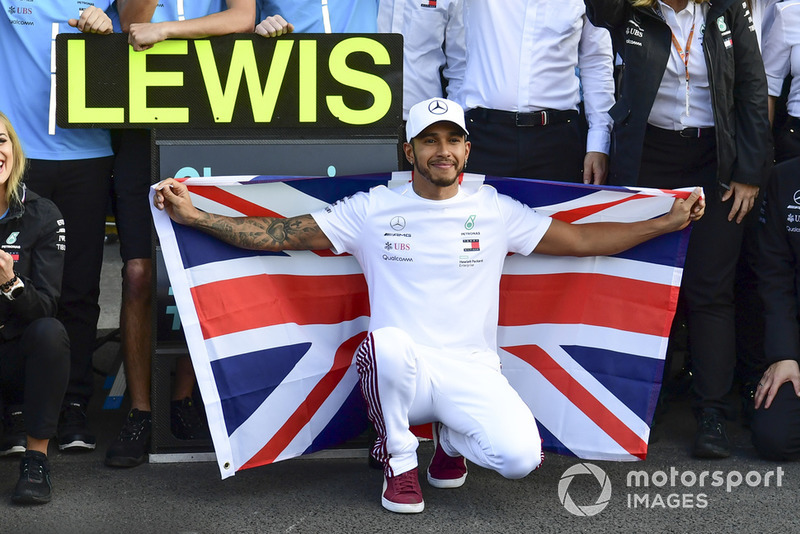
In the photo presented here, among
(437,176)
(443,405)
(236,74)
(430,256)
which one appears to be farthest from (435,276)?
(236,74)

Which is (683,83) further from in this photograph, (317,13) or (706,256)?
(317,13)

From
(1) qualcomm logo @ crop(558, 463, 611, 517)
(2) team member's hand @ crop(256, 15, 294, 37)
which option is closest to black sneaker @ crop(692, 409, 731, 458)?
(1) qualcomm logo @ crop(558, 463, 611, 517)

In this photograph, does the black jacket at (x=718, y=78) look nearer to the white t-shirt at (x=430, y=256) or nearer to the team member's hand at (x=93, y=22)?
the white t-shirt at (x=430, y=256)

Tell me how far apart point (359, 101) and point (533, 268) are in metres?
0.96

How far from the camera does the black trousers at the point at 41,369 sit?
398 centimetres

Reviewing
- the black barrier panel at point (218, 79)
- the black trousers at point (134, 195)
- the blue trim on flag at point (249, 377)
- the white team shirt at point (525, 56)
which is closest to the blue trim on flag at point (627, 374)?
the white team shirt at point (525, 56)

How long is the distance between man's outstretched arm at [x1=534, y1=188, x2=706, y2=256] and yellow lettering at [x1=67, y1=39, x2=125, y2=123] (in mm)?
1759

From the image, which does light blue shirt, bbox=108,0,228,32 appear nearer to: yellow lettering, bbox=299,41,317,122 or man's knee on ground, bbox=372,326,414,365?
yellow lettering, bbox=299,41,317,122

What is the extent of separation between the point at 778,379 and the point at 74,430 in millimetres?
2918

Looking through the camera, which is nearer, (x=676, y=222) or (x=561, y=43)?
(x=676, y=222)

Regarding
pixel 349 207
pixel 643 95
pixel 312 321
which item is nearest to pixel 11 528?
pixel 312 321

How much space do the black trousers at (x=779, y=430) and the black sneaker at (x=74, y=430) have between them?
2720 millimetres

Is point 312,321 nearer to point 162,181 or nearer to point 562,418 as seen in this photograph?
point 162,181

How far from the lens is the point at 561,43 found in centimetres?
481
